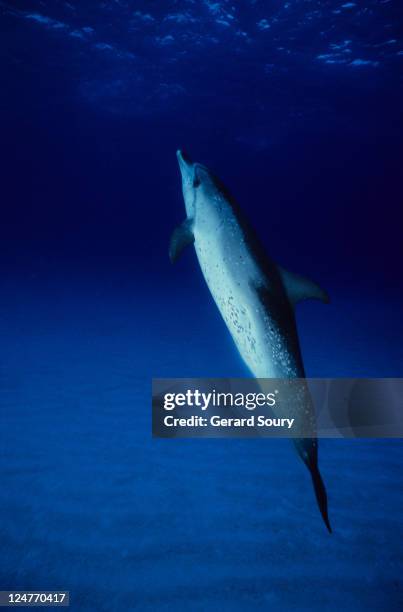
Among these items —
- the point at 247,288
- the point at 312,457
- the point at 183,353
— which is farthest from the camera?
the point at 183,353

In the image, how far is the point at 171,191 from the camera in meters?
83.5

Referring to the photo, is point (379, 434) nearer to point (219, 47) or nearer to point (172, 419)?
point (172, 419)

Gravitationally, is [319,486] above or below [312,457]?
below

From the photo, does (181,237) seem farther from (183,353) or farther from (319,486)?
(183,353)

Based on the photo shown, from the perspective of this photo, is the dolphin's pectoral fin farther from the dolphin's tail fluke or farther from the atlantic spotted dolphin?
the dolphin's tail fluke

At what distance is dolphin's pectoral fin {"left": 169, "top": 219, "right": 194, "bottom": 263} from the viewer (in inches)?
84.2

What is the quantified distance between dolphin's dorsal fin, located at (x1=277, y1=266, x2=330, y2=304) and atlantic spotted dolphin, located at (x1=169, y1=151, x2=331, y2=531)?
43mm

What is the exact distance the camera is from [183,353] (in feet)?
28.8

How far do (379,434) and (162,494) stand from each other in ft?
10.1

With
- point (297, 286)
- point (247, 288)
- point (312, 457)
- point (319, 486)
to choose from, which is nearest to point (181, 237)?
point (247, 288)

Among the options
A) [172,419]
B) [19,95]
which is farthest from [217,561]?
[19,95]

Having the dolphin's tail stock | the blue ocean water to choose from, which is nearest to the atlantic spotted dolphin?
the dolphin's tail stock

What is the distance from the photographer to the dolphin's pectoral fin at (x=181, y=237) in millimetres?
2139

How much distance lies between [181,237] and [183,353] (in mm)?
6794
